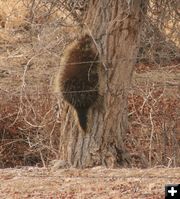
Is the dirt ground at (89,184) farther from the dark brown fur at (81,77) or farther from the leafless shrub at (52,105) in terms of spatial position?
the leafless shrub at (52,105)

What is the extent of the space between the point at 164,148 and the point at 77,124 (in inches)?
112

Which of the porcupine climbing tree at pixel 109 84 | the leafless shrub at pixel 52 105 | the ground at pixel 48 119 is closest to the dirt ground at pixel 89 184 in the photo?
the ground at pixel 48 119

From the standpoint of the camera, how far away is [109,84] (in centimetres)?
757

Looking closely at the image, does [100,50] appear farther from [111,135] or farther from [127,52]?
[111,135]

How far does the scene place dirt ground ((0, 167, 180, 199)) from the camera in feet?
18.7

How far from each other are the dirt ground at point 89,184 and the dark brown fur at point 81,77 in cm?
101

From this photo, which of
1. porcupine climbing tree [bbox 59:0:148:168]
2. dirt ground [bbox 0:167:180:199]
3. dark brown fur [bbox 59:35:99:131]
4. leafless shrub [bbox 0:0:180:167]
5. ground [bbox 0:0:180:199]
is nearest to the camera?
dirt ground [bbox 0:167:180:199]

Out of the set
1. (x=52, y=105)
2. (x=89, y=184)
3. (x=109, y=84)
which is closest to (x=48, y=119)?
(x=52, y=105)

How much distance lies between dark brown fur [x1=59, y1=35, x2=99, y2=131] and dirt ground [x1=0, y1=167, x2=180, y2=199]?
1.01m

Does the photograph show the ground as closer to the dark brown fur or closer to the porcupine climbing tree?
the porcupine climbing tree

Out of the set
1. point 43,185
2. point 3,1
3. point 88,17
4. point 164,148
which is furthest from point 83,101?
point 3,1

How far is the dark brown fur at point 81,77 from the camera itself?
745 cm

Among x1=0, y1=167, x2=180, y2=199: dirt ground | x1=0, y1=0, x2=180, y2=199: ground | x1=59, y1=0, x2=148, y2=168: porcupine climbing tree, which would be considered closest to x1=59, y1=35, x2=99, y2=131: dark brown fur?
x1=59, y1=0, x2=148, y2=168: porcupine climbing tree

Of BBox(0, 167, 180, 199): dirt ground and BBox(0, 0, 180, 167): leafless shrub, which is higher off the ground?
BBox(0, 0, 180, 167): leafless shrub
